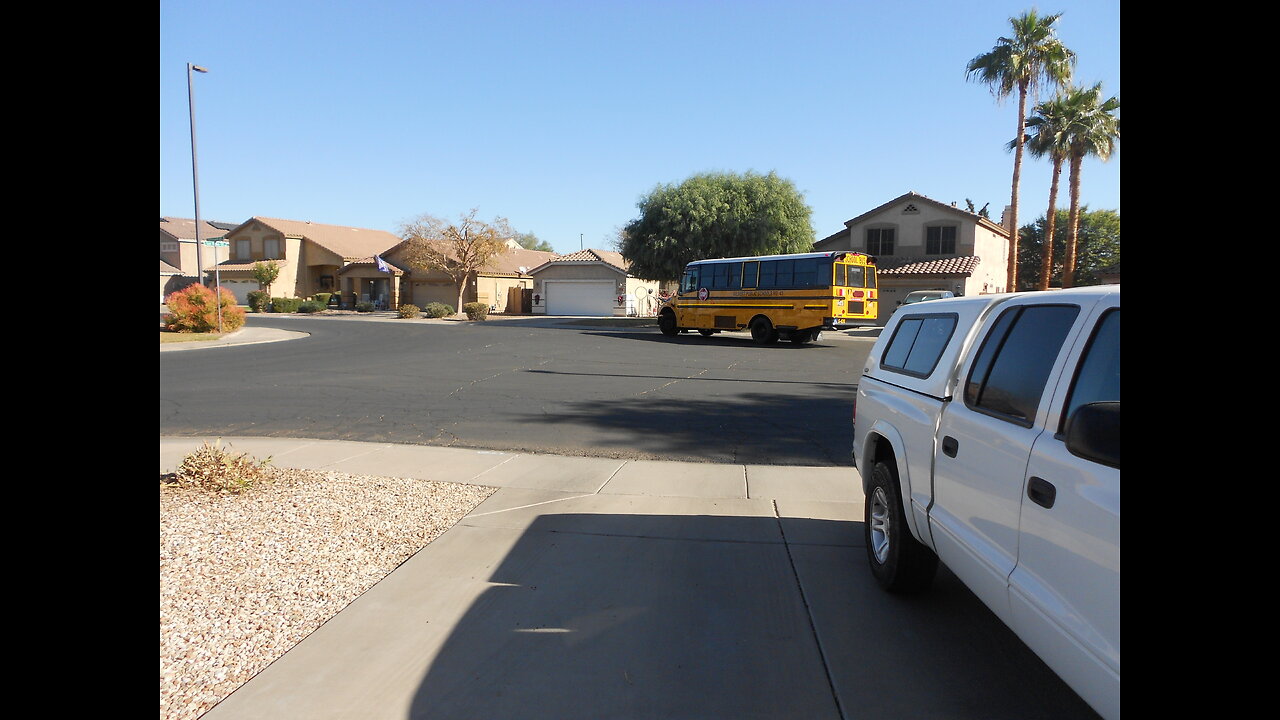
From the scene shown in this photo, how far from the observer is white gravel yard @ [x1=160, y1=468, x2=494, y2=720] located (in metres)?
3.91

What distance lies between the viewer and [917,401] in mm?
4309

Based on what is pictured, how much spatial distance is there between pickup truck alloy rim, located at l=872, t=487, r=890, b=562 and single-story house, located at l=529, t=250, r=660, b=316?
48.3 metres

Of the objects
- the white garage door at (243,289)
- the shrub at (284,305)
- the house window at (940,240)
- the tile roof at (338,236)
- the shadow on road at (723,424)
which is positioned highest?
the tile roof at (338,236)

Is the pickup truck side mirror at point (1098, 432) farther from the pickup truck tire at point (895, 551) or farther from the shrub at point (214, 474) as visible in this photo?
the shrub at point (214, 474)

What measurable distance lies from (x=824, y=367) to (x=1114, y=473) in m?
17.1

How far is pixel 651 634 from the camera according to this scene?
13.9 feet

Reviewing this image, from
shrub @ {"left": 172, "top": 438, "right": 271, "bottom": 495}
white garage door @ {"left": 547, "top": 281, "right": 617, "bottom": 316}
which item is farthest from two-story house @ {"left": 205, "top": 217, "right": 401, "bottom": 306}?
shrub @ {"left": 172, "top": 438, "right": 271, "bottom": 495}

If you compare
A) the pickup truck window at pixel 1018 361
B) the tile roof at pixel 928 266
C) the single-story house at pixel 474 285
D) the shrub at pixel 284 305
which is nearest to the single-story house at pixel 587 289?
the single-story house at pixel 474 285

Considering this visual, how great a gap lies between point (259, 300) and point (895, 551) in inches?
2391

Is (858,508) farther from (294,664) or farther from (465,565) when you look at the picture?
(294,664)

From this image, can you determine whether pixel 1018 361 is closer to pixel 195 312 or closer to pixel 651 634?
pixel 651 634

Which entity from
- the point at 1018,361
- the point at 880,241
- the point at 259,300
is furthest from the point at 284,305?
the point at 1018,361

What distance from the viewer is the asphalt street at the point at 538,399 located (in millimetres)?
9711
